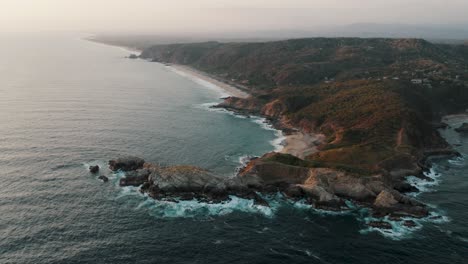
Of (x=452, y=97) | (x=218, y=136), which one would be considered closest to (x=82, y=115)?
(x=218, y=136)

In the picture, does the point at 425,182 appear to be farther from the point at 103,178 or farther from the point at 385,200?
the point at 103,178

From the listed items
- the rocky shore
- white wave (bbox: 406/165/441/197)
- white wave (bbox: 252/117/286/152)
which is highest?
the rocky shore

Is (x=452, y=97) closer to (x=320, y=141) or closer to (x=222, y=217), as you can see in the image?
(x=320, y=141)

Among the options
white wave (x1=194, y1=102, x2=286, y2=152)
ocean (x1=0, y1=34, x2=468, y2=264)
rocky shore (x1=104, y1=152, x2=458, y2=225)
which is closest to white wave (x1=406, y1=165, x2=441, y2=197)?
ocean (x1=0, y1=34, x2=468, y2=264)

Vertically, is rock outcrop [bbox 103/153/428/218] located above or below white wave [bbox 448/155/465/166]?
above

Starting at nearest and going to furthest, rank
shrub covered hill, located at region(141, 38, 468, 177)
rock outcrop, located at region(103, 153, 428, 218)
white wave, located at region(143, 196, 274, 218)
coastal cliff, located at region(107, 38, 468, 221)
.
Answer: white wave, located at region(143, 196, 274, 218), rock outcrop, located at region(103, 153, 428, 218), coastal cliff, located at region(107, 38, 468, 221), shrub covered hill, located at region(141, 38, 468, 177)

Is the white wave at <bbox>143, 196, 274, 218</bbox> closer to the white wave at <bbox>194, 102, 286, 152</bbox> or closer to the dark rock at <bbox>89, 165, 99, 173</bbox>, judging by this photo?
the dark rock at <bbox>89, 165, 99, 173</bbox>

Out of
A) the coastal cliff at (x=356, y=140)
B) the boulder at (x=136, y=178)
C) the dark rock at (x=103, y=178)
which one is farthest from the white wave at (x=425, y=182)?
the dark rock at (x=103, y=178)

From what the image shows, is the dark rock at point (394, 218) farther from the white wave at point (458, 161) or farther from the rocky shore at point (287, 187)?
the white wave at point (458, 161)
